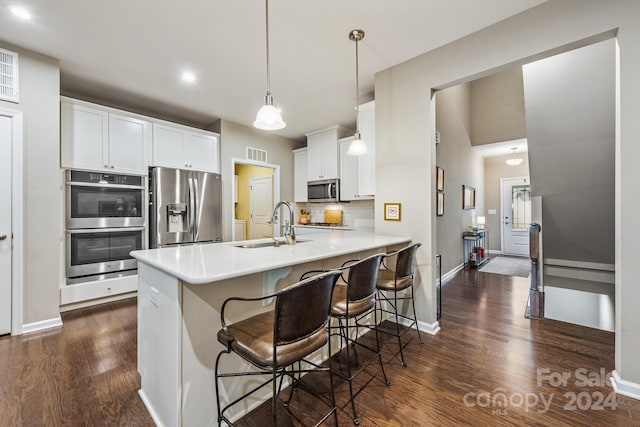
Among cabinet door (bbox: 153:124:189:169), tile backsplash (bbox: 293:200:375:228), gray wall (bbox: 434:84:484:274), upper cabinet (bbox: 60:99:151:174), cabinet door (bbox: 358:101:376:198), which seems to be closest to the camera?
upper cabinet (bbox: 60:99:151:174)

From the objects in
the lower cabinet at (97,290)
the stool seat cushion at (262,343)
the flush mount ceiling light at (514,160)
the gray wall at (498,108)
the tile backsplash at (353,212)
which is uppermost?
the gray wall at (498,108)

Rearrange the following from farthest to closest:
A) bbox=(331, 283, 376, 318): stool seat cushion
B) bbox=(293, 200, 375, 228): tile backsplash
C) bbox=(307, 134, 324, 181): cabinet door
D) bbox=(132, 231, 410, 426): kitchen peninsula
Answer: bbox=(307, 134, 324, 181): cabinet door
bbox=(293, 200, 375, 228): tile backsplash
bbox=(331, 283, 376, 318): stool seat cushion
bbox=(132, 231, 410, 426): kitchen peninsula

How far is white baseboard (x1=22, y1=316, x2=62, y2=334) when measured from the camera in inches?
102

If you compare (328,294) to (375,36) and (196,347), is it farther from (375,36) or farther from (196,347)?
(375,36)

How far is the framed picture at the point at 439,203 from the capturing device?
13.6 ft

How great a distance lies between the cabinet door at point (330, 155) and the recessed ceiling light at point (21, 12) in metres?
3.83

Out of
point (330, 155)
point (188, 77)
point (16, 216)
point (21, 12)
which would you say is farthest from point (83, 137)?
point (330, 155)

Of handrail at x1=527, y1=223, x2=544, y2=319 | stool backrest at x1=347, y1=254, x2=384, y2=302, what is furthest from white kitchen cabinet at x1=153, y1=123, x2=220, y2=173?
handrail at x1=527, y1=223, x2=544, y2=319

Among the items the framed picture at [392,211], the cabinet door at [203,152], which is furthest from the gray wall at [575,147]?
the cabinet door at [203,152]

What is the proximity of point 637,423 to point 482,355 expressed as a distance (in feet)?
2.72

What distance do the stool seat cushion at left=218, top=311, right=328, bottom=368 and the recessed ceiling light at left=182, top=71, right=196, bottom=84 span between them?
2.96 m

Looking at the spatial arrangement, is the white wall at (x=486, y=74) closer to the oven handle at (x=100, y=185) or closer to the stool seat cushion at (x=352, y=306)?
the stool seat cushion at (x=352, y=306)

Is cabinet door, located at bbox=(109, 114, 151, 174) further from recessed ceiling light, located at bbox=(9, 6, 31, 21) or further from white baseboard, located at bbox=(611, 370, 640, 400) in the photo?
white baseboard, located at bbox=(611, 370, 640, 400)

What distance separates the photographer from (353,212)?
5094mm
